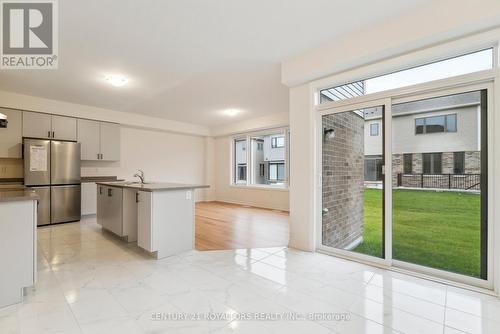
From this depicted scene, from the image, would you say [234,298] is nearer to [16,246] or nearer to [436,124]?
[16,246]

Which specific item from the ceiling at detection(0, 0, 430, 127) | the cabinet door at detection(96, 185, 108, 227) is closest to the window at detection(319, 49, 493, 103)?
the ceiling at detection(0, 0, 430, 127)

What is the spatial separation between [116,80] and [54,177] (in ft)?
8.19

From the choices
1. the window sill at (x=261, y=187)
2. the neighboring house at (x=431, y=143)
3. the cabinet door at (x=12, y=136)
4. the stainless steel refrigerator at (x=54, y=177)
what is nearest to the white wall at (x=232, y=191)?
the window sill at (x=261, y=187)

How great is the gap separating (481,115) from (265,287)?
2.70m

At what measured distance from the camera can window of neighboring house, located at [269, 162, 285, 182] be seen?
7.08 m

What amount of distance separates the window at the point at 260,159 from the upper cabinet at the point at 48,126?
15.0 feet

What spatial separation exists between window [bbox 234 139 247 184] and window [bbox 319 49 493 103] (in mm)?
4851

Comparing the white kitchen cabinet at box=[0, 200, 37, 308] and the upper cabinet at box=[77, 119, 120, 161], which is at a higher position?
the upper cabinet at box=[77, 119, 120, 161]

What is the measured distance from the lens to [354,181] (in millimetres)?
3256

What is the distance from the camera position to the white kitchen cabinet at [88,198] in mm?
5395

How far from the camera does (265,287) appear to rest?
91.1 inches

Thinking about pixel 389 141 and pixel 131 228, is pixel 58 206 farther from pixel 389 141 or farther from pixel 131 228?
pixel 389 141

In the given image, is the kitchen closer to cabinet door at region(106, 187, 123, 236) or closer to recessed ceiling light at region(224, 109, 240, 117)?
cabinet door at region(106, 187, 123, 236)

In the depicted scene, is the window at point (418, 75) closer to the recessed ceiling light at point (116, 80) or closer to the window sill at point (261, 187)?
the recessed ceiling light at point (116, 80)
